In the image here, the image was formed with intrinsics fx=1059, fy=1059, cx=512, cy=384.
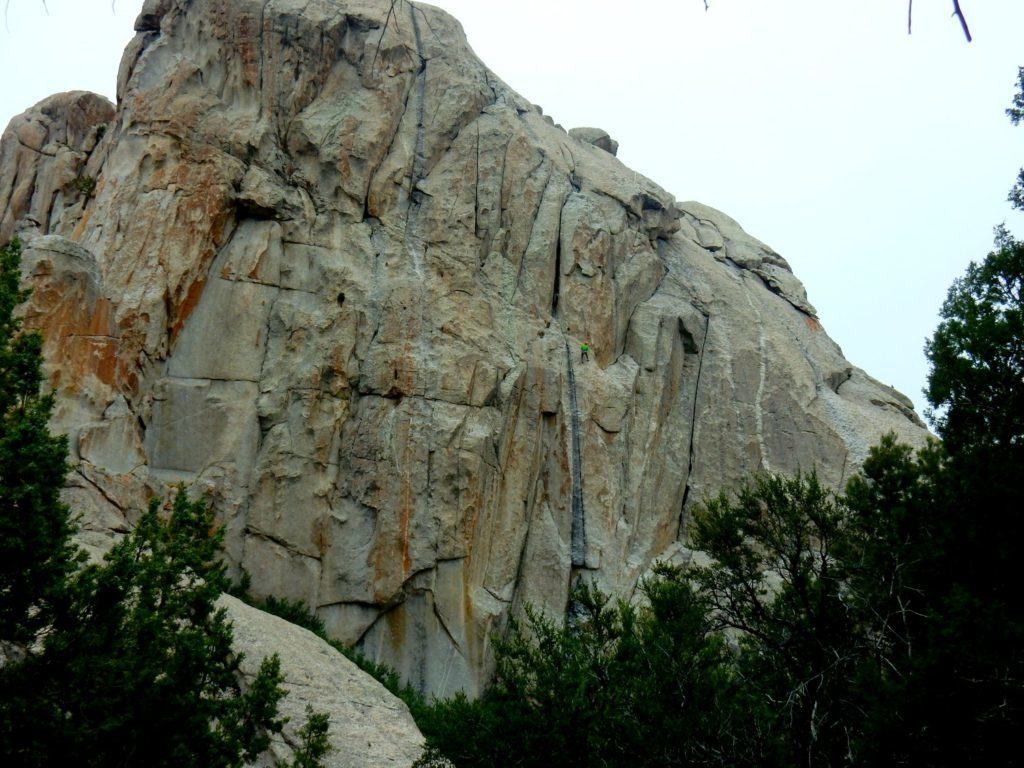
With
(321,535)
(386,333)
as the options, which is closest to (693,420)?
(386,333)

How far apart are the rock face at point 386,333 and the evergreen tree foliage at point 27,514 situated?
34.0 ft

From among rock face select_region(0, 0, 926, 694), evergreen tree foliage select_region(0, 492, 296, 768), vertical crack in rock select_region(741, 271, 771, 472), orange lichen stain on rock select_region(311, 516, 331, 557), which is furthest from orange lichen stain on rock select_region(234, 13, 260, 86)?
evergreen tree foliage select_region(0, 492, 296, 768)

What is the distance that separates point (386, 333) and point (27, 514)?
17.4m

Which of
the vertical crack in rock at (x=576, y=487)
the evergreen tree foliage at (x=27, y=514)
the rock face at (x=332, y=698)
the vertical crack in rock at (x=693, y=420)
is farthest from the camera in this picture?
the vertical crack in rock at (x=693, y=420)

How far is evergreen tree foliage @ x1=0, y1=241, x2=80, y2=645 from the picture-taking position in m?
11.7

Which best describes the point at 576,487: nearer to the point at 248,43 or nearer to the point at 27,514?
the point at 248,43

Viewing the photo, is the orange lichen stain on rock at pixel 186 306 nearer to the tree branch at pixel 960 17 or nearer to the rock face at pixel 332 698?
the rock face at pixel 332 698

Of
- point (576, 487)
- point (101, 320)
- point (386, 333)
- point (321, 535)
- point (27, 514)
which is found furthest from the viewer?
point (576, 487)

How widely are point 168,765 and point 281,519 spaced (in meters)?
15.0

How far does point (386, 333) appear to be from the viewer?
29.0 m

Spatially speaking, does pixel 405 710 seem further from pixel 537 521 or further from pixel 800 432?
pixel 800 432

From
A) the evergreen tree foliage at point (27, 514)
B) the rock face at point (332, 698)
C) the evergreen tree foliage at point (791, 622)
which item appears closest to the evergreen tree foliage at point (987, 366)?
the evergreen tree foliage at point (791, 622)

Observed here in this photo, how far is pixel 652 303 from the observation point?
1356 inches

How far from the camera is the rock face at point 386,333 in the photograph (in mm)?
26703
